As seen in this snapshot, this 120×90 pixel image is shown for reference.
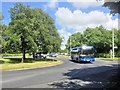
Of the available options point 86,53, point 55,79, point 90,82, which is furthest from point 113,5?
point 86,53

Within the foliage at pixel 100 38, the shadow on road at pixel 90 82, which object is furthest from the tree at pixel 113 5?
the foliage at pixel 100 38

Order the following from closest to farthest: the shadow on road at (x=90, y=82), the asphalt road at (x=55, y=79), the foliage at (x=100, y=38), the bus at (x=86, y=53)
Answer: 1. the shadow on road at (x=90, y=82)
2. the asphalt road at (x=55, y=79)
3. the bus at (x=86, y=53)
4. the foliage at (x=100, y=38)

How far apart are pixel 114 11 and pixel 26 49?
33678mm

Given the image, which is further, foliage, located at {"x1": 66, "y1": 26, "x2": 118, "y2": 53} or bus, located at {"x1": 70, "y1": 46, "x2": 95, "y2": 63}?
foliage, located at {"x1": 66, "y1": 26, "x2": 118, "y2": 53}

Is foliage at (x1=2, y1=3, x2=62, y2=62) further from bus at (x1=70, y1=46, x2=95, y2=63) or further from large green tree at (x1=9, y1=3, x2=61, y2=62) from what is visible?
bus at (x1=70, y1=46, x2=95, y2=63)

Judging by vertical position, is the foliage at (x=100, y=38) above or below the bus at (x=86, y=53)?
above

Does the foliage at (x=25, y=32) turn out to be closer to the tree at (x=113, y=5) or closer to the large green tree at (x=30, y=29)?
the large green tree at (x=30, y=29)

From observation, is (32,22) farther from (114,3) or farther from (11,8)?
(114,3)

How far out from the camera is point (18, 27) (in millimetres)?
43656

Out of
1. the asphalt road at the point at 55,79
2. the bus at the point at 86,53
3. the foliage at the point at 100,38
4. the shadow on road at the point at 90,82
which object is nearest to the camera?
the shadow on road at the point at 90,82

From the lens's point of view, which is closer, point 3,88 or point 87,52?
point 3,88

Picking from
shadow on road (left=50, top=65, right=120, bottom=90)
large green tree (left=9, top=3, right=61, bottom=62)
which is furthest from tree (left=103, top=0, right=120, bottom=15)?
large green tree (left=9, top=3, right=61, bottom=62)

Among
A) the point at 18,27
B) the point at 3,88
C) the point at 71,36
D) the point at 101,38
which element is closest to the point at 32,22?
→ the point at 18,27

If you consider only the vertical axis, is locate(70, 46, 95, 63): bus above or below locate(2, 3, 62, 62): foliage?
below
